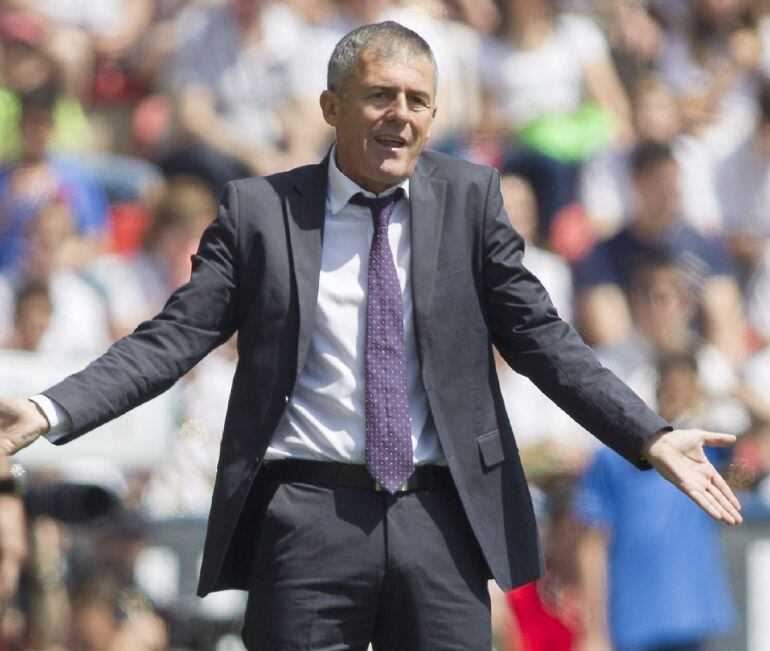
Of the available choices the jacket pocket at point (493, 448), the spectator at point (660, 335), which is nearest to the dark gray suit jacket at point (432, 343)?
the jacket pocket at point (493, 448)

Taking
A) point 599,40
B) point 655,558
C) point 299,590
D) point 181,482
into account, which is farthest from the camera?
point 599,40

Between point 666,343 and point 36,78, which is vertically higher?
point 36,78

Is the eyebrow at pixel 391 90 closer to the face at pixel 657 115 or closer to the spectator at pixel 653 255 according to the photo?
the spectator at pixel 653 255

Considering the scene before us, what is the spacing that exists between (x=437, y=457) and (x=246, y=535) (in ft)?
1.56

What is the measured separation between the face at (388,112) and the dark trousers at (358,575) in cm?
75

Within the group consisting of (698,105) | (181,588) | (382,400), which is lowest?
(181,588)

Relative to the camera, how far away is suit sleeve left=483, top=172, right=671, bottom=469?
4.02 metres

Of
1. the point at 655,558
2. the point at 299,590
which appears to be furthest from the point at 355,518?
the point at 655,558

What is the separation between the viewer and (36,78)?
30.0ft

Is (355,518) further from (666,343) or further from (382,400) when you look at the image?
(666,343)

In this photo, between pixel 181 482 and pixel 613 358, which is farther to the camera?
pixel 613 358

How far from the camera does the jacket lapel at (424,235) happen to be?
4047 mm

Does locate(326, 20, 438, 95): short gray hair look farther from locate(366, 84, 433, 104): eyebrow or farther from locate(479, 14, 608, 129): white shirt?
locate(479, 14, 608, 129): white shirt

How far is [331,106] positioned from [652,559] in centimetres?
357
